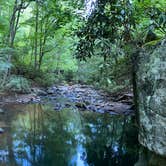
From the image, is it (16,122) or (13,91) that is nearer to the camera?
(16,122)

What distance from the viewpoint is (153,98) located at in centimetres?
394

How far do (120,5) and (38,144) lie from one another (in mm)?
3894

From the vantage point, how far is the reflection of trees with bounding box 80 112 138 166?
18.7ft

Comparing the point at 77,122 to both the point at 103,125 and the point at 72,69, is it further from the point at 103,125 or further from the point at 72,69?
the point at 72,69

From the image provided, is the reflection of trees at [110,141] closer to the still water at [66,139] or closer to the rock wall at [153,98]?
the still water at [66,139]

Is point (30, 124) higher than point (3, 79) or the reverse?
the reverse

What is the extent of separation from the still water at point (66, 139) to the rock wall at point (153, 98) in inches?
63.3

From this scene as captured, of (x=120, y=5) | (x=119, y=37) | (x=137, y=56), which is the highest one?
(x=120, y=5)

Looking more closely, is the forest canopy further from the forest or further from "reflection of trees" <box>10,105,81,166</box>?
"reflection of trees" <box>10,105,81,166</box>

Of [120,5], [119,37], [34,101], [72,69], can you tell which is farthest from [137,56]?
[72,69]

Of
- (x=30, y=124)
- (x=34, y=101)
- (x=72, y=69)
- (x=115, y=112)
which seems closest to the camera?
(x=30, y=124)

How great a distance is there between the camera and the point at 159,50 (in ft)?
12.9

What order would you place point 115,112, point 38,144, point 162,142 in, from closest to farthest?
point 162,142, point 38,144, point 115,112

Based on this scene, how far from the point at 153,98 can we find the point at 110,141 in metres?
3.27
